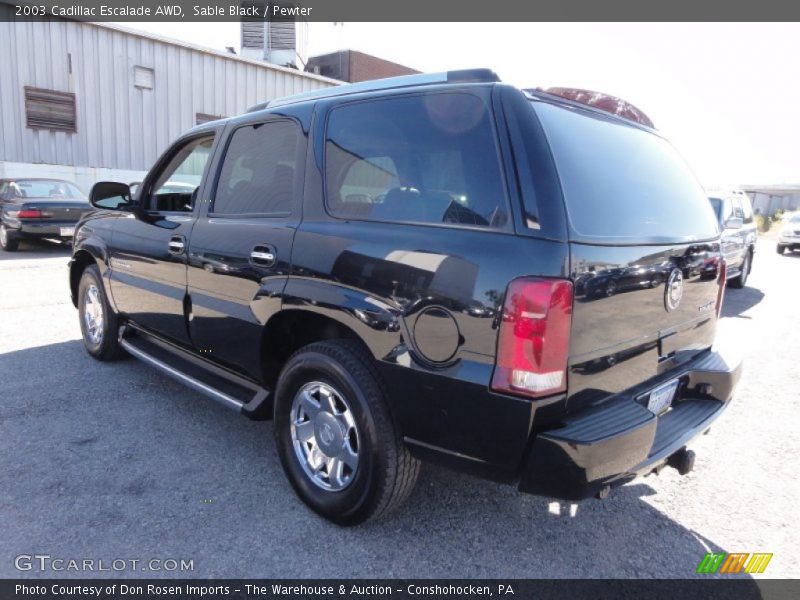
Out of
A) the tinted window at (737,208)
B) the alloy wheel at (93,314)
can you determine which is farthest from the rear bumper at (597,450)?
the tinted window at (737,208)

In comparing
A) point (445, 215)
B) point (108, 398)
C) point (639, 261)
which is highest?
point (445, 215)

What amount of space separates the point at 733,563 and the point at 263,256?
2.58 m

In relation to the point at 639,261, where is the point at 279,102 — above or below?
above

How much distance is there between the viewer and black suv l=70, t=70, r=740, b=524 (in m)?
2.03

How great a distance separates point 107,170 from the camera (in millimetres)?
16719

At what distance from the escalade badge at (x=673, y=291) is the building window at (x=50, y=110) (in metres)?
17.6

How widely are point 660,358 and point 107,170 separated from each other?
58.0 ft

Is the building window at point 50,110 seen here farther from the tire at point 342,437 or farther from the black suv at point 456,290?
the tire at point 342,437

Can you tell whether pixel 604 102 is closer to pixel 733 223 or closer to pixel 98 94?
pixel 733 223

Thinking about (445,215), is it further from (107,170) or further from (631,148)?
(107,170)

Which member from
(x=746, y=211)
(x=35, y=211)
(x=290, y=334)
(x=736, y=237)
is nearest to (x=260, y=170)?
(x=290, y=334)

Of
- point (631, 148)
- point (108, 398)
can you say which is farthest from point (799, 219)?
point (108, 398)

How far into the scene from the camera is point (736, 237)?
9.15m

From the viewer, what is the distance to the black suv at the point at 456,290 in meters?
2.03
